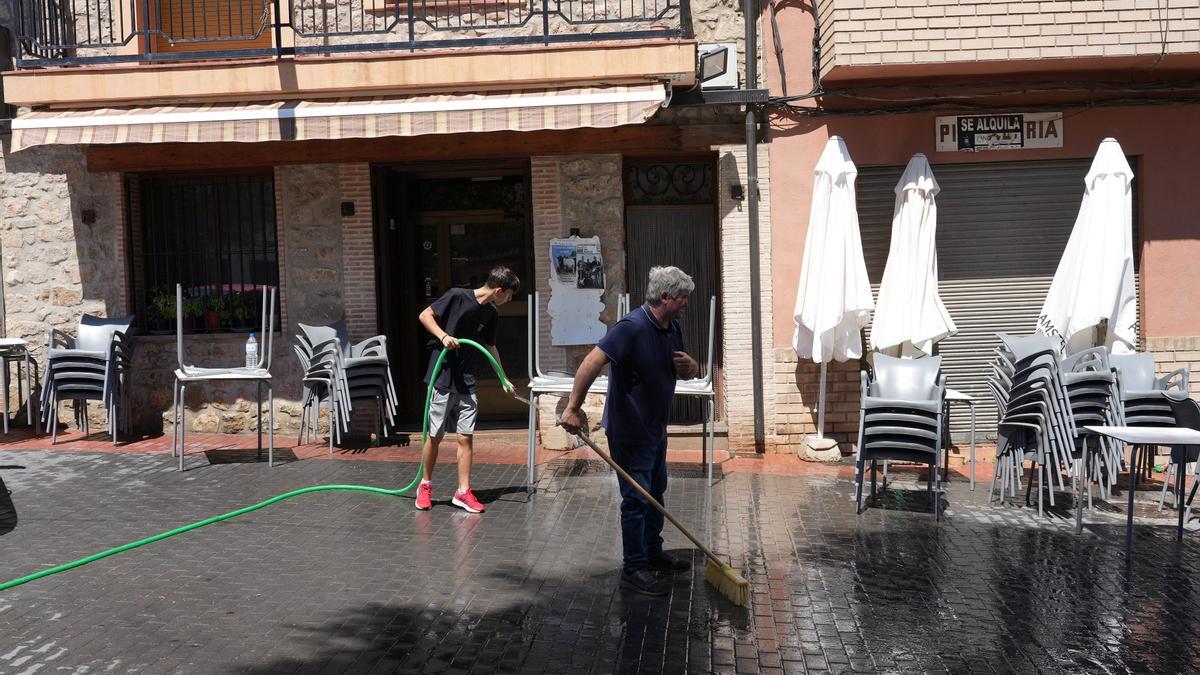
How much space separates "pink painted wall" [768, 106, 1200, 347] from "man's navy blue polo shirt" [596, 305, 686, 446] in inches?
179

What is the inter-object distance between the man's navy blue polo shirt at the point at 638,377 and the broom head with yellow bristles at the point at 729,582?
81cm

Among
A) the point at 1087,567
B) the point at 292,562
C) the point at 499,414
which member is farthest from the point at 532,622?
the point at 499,414

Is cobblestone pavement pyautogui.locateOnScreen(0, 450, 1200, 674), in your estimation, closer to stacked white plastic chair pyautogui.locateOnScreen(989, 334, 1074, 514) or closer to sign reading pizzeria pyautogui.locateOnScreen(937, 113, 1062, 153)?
stacked white plastic chair pyautogui.locateOnScreen(989, 334, 1074, 514)

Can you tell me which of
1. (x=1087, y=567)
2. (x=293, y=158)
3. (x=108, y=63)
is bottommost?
(x=1087, y=567)

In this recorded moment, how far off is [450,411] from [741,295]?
378cm

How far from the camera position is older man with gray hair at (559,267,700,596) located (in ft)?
20.0

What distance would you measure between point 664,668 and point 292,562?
278 centimetres

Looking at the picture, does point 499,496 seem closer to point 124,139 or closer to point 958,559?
point 958,559

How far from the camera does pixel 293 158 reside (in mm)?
10961

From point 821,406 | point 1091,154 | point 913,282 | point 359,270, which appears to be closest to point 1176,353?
point 1091,154

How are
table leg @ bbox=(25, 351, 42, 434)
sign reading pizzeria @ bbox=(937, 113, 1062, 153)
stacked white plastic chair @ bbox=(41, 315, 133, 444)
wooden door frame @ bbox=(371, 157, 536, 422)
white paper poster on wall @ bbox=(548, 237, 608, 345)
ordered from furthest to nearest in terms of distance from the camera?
wooden door frame @ bbox=(371, 157, 536, 422), table leg @ bbox=(25, 351, 42, 434), white paper poster on wall @ bbox=(548, 237, 608, 345), sign reading pizzeria @ bbox=(937, 113, 1062, 153), stacked white plastic chair @ bbox=(41, 315, 133, 444)

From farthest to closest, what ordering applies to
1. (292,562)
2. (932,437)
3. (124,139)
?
(124,139), (932,437), (292,562)

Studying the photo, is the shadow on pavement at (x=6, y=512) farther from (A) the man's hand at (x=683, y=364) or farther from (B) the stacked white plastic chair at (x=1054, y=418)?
(B) the stacked white plastic chair at (x=1054, y=418)

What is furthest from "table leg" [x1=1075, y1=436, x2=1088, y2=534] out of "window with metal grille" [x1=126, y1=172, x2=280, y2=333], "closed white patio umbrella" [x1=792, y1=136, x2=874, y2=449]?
"window with metal grille" [x1=126, y1=172, x2=280, y2=333]
